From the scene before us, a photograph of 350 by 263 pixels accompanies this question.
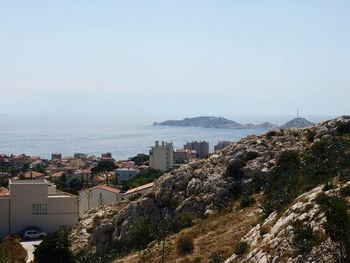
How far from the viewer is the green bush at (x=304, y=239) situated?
14.7 m

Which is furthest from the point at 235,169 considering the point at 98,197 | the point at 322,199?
the point at 98,197

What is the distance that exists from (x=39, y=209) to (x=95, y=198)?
577 cm

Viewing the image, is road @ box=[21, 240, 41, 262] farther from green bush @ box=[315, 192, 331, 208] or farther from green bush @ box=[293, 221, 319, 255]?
green bush @ box=[293, 221, 319, 255]

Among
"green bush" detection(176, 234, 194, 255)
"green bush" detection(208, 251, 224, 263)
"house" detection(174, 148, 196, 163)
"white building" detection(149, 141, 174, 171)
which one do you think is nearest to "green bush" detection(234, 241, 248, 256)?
"green bush" detection(208, 251, 224, 263)

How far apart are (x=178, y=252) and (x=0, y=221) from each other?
28.6 m

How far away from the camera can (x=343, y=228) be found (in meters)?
12.9

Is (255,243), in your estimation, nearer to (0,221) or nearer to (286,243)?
(286,243)

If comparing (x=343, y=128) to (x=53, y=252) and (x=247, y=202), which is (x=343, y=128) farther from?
(x=53, y=252)

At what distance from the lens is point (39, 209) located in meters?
47.3

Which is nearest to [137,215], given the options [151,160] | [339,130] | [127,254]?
Answer: [127,254]

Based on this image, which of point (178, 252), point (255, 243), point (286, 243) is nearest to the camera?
point (286, 243)

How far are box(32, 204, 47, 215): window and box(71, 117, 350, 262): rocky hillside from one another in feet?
31.7

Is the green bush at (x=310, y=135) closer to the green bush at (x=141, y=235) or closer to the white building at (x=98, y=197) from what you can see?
the green bush at (x=141, y=235)

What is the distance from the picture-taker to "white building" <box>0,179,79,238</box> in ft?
153
